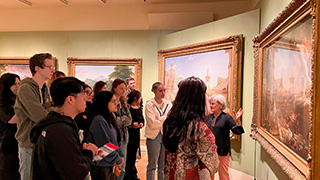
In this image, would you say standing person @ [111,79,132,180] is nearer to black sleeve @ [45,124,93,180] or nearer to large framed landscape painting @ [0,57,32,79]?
black sleeve @ [45,124,93,180]

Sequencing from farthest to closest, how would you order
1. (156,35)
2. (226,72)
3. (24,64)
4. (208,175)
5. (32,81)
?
1. (24,64)
2. (156,35)
3. (226,72)
4. (32,81)
5. (208,175)

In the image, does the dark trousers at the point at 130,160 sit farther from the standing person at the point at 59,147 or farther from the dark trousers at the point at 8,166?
the standing person at the point at 59,147

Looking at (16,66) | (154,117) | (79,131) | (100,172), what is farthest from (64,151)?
(16,66)

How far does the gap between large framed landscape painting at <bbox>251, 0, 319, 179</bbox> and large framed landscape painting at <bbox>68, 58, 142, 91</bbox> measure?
4.99 metres

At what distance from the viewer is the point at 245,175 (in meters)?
4.92

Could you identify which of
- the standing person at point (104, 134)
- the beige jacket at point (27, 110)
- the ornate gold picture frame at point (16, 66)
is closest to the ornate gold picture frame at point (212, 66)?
the standing person at point (104, 134)

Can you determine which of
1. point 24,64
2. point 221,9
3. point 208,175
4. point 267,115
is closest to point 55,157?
point 208,175

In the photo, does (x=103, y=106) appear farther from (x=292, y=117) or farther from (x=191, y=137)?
(x=292, y=117)

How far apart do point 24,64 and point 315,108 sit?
8.86m

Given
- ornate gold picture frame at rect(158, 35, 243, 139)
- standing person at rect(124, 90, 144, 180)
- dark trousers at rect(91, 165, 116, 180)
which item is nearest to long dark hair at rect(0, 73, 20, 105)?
dark trousers at rect(91, 165, 116, 180)

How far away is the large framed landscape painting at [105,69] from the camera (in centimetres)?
842

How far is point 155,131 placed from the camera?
4.54 meters

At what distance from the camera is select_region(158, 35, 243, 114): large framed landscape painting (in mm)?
5215

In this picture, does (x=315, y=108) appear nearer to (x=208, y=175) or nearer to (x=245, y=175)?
(x=208, y=175)
